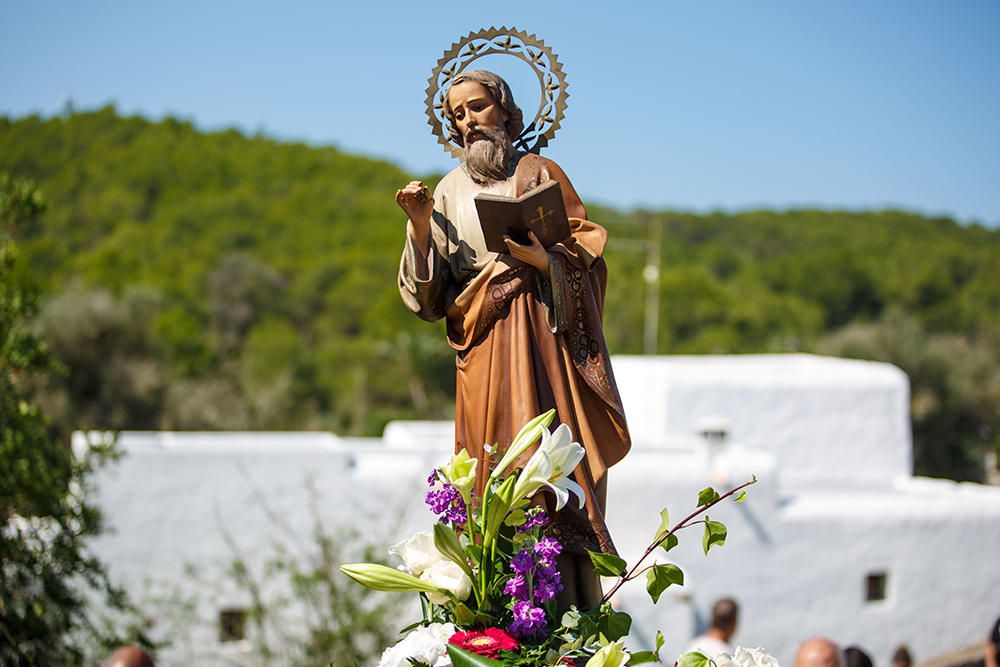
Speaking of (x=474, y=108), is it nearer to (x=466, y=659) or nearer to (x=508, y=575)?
(x=508, y=575)

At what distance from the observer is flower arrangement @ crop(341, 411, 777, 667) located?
2.61m

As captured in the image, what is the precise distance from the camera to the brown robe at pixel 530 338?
326cm

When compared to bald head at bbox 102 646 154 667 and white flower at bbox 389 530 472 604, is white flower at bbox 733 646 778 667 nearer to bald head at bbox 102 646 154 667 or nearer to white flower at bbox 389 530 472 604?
white flower at bbox 389 530 472 604

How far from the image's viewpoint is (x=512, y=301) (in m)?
3.34

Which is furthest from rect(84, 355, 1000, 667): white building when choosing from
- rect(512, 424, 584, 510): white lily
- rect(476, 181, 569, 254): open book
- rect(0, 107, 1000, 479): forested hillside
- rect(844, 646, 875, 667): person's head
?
rect(0, 107, 1000, 479): forested hillside

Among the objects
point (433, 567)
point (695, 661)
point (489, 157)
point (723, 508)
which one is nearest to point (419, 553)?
point (433, 567)

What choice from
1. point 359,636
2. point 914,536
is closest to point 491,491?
point 359,636

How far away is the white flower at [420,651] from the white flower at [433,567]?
0.12m

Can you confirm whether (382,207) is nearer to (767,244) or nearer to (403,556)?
(767,244)

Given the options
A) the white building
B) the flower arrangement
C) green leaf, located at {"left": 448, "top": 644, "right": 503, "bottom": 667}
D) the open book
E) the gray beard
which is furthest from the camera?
the white building

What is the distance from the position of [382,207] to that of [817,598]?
3295cm

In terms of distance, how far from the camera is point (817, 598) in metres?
14.0

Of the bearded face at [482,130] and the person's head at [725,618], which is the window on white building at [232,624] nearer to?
the person's head at [725,618]

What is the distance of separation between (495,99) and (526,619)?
166 centimetres
